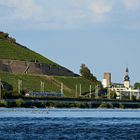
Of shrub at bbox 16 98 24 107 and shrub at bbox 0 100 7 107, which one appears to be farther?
shrub at bbox 16 98 24 107

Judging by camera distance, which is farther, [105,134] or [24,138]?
[105,134]

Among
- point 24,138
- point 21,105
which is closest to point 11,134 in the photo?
point 24,138

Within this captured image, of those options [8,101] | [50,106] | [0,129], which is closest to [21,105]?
[8,101]

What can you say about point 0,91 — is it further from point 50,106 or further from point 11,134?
point 11,134

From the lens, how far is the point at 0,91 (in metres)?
196

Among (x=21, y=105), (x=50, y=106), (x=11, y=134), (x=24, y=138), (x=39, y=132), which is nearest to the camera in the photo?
(x=24, y=138)

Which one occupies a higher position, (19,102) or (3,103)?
(19,102)

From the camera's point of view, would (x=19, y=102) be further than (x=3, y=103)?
Yes

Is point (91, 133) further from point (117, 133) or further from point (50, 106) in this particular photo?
point (50, 106)

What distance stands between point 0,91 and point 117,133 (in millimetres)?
125091

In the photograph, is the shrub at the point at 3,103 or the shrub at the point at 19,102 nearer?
the shrub at the point at 3,103

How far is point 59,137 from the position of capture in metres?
66.2

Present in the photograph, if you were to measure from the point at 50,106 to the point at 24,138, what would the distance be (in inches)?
5334

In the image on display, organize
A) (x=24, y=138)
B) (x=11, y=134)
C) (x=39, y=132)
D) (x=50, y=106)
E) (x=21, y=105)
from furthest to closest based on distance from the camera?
(x=50, y=106) → (x=21, y=105) → (x=39, y=132) → (x=11, y=134) → (x=24, y=138)
